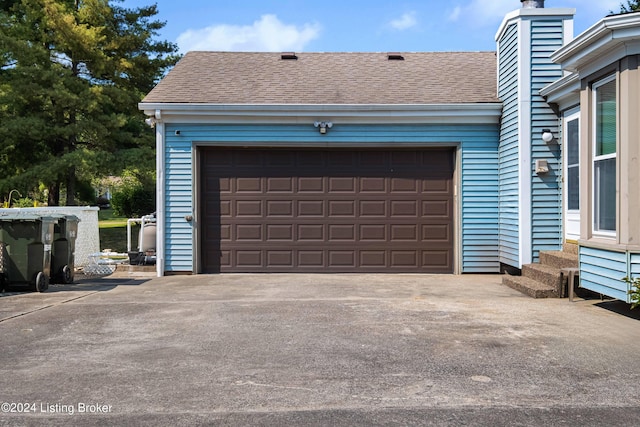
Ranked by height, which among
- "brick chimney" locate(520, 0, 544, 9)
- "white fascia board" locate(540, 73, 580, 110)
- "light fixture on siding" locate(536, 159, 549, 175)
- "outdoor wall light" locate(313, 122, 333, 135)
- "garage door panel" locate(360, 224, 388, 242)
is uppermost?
"brick chimney" locate(520, 0, 544, 9)

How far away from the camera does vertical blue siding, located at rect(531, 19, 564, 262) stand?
9.46m

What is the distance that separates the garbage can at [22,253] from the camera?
28.7 feet

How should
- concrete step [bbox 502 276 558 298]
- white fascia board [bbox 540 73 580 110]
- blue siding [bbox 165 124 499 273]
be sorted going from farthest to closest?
blue siding [bbox 165 124 499 273], white fascia board [bbox 540 73 580 110], concrete step [bbox 502 276 558 298]

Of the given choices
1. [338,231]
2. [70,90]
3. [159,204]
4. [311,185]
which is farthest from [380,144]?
[70,90]

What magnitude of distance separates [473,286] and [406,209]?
2237 millimetres

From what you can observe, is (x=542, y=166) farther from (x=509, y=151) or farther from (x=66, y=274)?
(x=66, y=274)

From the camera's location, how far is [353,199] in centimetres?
1086

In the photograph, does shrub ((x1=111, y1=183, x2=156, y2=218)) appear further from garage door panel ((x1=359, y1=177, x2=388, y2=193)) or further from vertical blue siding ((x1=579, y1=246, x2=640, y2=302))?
vertical blue siding ((x1=579, y1=246, x2=640, y2=302))

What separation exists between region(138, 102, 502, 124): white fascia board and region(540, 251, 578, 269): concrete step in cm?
282

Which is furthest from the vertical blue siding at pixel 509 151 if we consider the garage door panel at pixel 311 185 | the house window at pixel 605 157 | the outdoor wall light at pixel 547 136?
the garage door panel at pixel 311 185

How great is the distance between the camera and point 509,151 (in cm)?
1009

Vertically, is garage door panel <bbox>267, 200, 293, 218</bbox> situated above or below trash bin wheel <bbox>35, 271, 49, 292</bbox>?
above

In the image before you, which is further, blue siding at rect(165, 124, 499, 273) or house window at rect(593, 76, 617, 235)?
blue siding at rect(165, 124, 499, 273)

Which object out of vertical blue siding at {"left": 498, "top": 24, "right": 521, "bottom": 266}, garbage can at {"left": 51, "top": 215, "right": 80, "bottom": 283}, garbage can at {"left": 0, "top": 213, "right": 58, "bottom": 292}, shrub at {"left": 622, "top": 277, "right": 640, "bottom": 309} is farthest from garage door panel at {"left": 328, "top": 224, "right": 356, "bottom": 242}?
shrub at {"left": 622, "top": 277, "right": 640, "bottom": 309}
